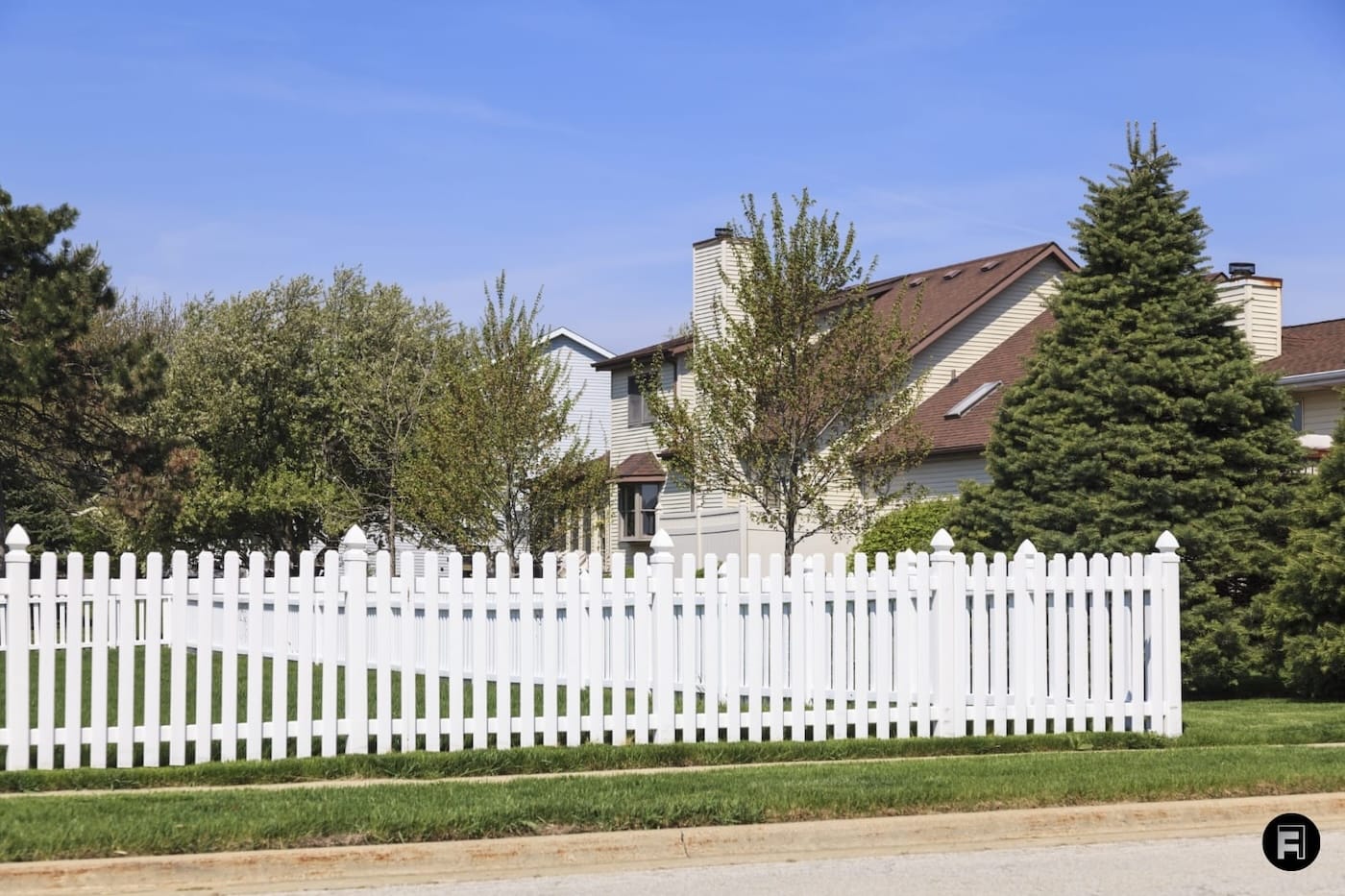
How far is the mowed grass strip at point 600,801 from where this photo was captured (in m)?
7.93

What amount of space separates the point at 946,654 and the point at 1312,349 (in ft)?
65.2

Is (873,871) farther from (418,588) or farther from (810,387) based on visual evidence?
(810,387)

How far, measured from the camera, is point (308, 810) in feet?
27.7

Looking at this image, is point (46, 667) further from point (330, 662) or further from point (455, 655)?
point (455, 655)

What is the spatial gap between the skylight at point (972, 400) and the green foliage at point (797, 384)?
8.90m

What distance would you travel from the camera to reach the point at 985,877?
7.65 meters

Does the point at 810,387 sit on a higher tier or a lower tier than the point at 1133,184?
lower

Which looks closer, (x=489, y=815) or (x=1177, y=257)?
(x=489, y=815)

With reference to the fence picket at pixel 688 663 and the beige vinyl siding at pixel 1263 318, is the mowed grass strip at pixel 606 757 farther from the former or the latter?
the beige vinyl siding at pixel 1263 318

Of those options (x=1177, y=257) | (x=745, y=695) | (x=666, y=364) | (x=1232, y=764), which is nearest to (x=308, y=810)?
(x=745, y=695)

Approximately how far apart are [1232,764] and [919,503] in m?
19.8

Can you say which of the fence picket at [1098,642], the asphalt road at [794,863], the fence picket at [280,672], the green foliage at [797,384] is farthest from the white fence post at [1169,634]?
the green foliage at [797,384]

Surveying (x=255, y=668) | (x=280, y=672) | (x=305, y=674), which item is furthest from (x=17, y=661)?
(x=305, y=674)

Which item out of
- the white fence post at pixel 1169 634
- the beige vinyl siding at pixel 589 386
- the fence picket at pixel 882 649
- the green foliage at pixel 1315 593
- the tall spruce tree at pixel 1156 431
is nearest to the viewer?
the fence picket at pixel 882 649
